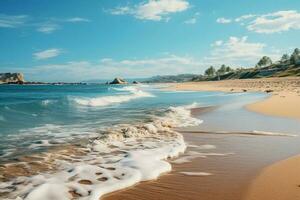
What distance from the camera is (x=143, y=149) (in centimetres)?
1028

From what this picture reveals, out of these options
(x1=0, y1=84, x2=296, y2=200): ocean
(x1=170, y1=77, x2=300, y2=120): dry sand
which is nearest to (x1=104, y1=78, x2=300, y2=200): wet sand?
(x1=0, y1=84, x2=296, y2=200): ocean

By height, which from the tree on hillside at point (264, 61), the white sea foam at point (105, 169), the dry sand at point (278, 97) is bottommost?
the dry sand at point (278, 97)

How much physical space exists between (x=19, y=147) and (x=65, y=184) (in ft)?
15.7

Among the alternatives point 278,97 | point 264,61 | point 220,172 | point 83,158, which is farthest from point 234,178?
point 264,61

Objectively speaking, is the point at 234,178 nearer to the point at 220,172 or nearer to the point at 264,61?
the point at 220,172

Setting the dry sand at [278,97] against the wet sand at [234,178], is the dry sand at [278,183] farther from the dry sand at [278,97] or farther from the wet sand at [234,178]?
the dry sand at [278,97]

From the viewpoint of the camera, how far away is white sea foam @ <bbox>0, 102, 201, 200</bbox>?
21.4 ft

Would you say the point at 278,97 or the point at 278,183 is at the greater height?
the point at 278,183

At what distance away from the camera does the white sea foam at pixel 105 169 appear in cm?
652

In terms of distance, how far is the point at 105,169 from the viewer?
26.5ft

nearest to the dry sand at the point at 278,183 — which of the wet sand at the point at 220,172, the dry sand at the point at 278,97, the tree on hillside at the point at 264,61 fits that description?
the wet sand at the point at 220,172

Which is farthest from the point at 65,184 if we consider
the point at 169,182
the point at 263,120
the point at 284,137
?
the point at 263,120

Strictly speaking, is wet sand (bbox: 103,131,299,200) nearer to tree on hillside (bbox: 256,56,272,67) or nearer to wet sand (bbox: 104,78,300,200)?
wet sand (bbox: 104,78,300,200)

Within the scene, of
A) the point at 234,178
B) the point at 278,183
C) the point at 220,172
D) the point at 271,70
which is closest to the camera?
the point at 278,183
